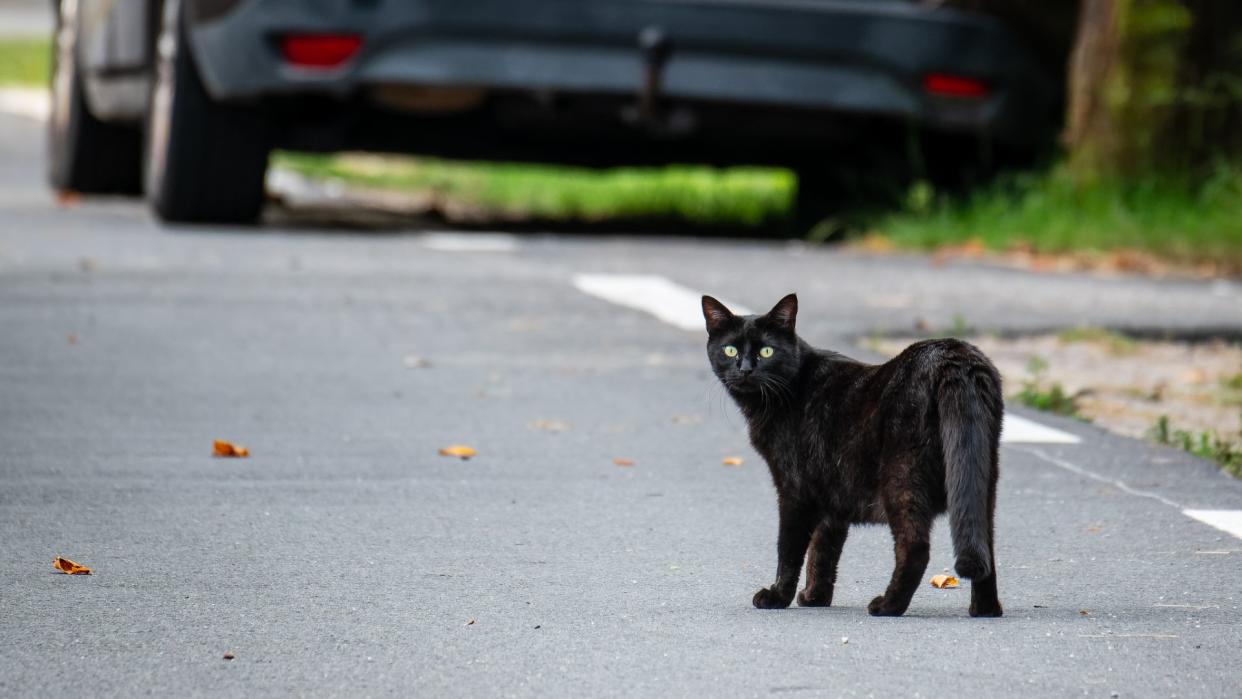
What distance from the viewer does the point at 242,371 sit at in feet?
23.1

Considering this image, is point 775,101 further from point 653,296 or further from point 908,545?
point 908,545

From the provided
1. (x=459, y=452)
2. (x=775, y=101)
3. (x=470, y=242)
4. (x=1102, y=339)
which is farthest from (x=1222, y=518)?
(x=470, y=242)

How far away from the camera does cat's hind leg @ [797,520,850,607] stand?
415 cm

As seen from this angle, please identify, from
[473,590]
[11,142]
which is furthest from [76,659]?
[11,142]

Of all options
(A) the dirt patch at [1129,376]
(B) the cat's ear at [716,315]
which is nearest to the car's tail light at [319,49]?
(A) the dirt patch at [1129,376]

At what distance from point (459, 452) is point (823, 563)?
1.78 metres

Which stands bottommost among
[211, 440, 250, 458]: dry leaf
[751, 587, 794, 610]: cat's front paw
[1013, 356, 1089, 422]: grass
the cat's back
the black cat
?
[211, 440, 250, 458]: dry leaf

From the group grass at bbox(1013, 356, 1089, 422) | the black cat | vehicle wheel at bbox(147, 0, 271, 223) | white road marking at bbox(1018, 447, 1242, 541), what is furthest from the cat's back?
vehicle wheel at bbox(147, 0, 271, 223)

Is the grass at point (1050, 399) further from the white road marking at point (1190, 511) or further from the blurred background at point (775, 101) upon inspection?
the blurred background at point (775, 101)

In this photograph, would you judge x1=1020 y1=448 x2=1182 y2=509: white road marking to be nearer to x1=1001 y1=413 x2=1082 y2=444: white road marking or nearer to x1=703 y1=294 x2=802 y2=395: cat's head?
x1=1001 y1=413 x2=1082 y2=444: white road marking

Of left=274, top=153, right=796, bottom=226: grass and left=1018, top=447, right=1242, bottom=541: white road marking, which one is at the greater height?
left=1018, top=447, right=1242, bottom=541: white road marking

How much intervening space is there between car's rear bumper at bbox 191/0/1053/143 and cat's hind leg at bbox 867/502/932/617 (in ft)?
21.0

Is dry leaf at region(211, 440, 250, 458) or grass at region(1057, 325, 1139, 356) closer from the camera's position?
dry leaf at region(211, 440, 250, 458)

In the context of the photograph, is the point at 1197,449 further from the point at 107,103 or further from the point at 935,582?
the point at 107,103
